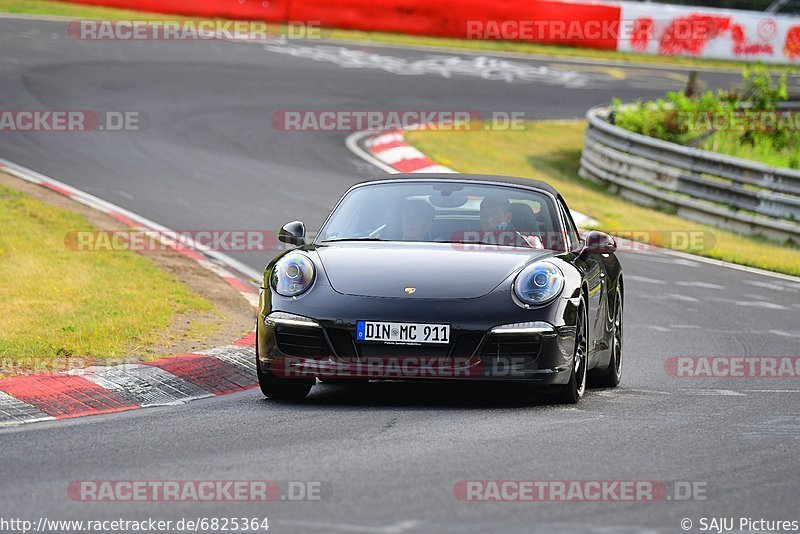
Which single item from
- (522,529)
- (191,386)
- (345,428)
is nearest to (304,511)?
(522,529)

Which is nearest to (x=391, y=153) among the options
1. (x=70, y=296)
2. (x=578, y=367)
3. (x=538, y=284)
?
(x=70, y=296)

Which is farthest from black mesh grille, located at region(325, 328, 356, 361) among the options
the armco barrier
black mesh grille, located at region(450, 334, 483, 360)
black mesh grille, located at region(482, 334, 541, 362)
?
the armco barrier

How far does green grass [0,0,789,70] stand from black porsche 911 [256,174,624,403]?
24181 millimetres

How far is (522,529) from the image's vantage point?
4.60m

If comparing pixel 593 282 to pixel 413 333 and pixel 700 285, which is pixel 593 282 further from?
pixel 700 285

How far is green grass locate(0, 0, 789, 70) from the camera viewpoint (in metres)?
31.8

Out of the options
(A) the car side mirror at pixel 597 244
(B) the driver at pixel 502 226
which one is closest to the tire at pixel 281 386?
(B) the driver at pixel 502 226

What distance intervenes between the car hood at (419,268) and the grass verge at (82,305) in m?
1.52

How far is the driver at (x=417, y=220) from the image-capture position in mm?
8086

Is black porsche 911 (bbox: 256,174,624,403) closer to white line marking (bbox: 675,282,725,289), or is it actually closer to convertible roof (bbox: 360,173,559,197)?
convertible roof (bbox: 360,173,559,197)

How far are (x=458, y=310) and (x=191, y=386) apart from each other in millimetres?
1695

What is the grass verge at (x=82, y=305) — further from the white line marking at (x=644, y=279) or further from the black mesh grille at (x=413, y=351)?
the white line marking at (x=644, y=279)

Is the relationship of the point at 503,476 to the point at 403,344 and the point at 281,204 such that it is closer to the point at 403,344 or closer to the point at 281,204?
the point at 403,344

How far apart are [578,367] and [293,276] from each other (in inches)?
64.7
